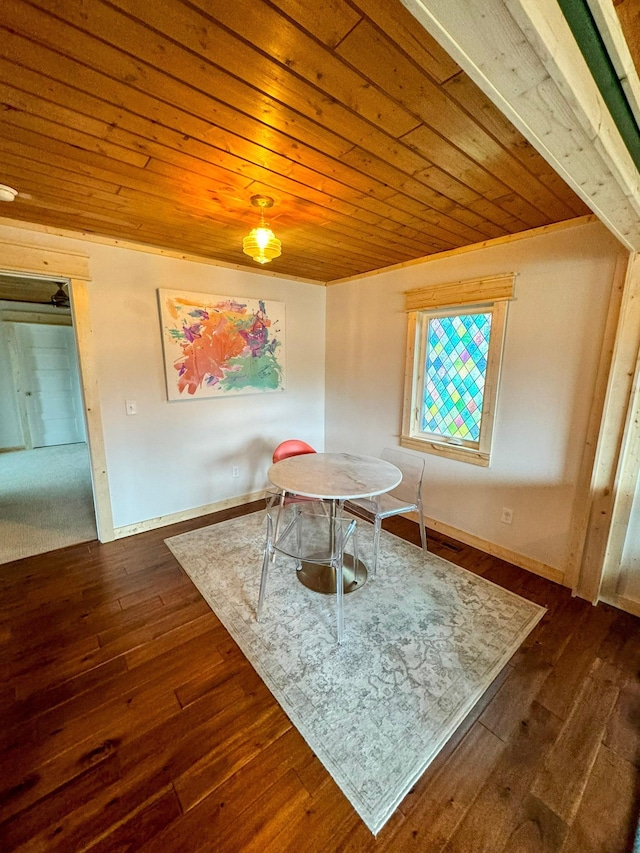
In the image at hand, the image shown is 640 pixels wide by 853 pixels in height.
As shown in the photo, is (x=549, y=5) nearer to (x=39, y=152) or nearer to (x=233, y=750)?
(x=39, y=152)

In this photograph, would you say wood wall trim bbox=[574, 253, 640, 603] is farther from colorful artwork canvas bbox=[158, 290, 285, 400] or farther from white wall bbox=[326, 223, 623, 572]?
colorful artwork canvas bbox=[158, 290, 285, 400]

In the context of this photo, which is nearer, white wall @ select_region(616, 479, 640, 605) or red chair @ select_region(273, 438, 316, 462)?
white wall @ select_region(616, 479, 640, 605)

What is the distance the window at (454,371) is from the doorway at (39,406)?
3.41m

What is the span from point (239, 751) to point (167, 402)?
2423 millimetres

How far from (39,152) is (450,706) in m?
2.98

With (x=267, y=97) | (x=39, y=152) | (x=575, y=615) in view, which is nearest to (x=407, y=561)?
(x=575, y=615)

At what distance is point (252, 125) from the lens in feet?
4.23

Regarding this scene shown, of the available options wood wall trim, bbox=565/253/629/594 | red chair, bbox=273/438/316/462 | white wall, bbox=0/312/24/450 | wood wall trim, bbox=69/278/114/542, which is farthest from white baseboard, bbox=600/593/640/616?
white wall, bbox=0/312/24/450

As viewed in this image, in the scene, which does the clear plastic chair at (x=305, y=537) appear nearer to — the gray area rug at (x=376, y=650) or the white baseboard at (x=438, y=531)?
the gray area rug at (x=376, y=650)

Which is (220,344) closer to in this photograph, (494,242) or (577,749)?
(494,242)

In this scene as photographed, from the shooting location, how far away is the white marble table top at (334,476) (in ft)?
6.21

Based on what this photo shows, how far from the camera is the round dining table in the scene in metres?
1.90

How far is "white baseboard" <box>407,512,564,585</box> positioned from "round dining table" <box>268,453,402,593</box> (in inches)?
35.4

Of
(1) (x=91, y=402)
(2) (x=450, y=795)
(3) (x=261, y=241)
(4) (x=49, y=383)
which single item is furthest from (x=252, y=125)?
(4) (x=49, y=383)
